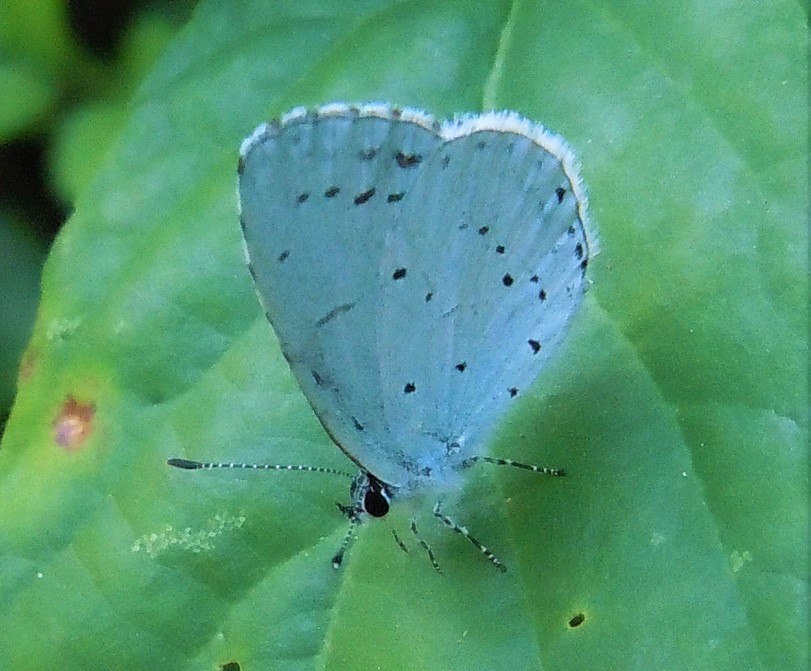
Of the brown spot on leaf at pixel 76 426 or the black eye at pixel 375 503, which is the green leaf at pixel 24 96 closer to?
the brown spot on leaf at pixel 76 426

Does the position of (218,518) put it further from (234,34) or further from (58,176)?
(58,176)

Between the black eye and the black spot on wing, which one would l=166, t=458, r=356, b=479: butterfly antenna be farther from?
the black spot on wing

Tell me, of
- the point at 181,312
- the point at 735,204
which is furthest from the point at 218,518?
the point at 735,204

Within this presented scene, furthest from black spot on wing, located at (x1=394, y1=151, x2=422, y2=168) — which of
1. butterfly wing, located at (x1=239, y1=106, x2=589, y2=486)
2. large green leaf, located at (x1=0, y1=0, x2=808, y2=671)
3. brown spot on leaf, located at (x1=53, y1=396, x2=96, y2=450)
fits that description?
brown spot on leaf, located at (x1=53, y1=396, x2=96, y2=450)

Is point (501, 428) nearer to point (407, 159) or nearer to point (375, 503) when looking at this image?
point (375, 503)

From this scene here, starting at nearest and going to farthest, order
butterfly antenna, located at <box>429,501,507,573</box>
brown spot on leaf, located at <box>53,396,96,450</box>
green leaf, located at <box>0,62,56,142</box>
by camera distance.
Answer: butterfly antenna, located at <box>429,501,507,573</box> < brown spot on leaf, located at <box>53,396,96,450</box> < green leaf, located at <box>0,62,56,142</box>

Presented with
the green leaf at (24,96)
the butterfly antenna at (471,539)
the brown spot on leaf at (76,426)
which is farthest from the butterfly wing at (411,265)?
the green leaf at (24,96)

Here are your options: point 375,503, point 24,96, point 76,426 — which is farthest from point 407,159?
point 24,96

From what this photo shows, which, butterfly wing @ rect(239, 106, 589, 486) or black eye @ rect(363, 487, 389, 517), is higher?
butterfly wing @ rect(239, 106, 589, 486)
